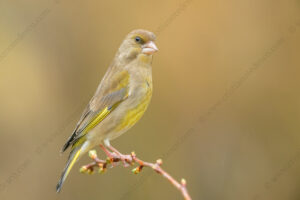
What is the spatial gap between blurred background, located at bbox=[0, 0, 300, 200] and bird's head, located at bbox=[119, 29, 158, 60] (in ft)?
8.62

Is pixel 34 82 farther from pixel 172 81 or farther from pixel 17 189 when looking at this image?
pixel 172 81

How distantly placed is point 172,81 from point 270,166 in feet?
6.28

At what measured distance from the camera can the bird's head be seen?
4598 millimetres

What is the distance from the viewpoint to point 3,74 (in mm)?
7613

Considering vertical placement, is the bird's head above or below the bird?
above

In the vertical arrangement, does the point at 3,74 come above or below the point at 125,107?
below

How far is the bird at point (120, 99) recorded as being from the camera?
4.46 m

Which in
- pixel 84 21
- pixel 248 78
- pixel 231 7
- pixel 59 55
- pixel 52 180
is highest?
pixel 231 7

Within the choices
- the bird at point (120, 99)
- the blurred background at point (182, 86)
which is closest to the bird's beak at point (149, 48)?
the bird at point (120, 99)

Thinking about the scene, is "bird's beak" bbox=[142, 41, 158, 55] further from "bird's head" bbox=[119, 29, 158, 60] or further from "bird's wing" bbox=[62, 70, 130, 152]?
"bird's wing" bbox=[62, 70, 130, 152]

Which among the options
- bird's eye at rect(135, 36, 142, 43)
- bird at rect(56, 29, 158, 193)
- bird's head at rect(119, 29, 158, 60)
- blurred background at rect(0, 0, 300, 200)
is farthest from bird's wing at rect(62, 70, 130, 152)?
blurred background at rect(0, 0, 300, 200)

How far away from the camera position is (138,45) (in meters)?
4.68

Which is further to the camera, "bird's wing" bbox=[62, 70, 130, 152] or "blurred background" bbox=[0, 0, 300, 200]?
"blurred background" bbox=[0, 0, 300, 200]

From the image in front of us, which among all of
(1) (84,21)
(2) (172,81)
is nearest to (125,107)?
(2) (172,81)
